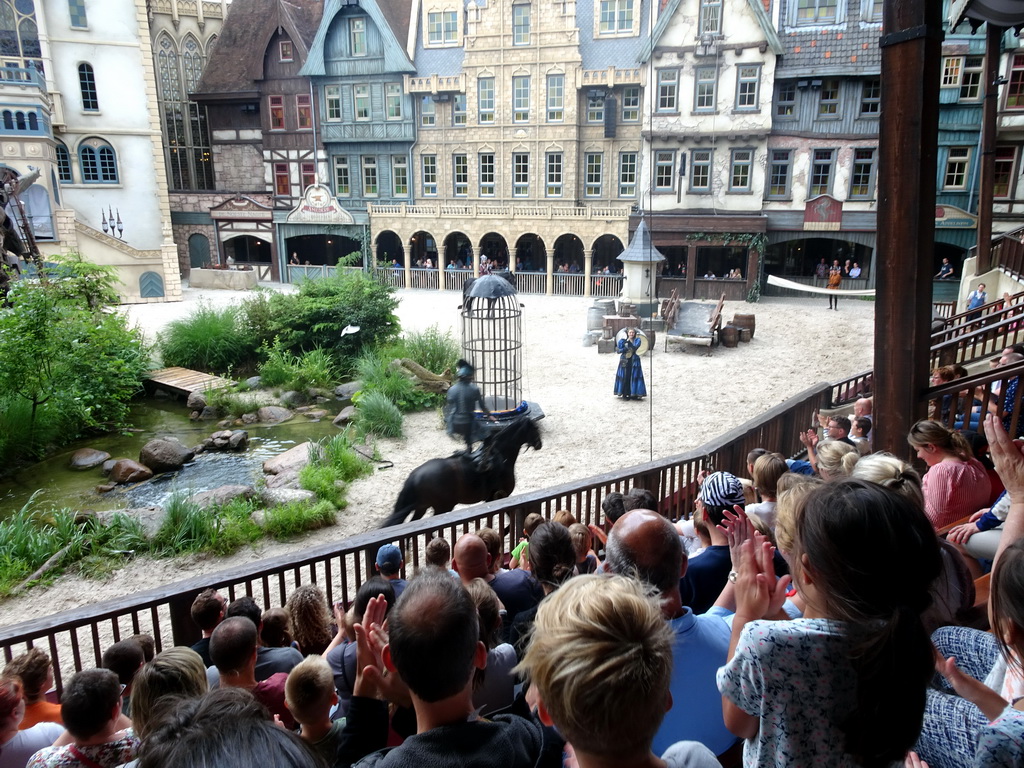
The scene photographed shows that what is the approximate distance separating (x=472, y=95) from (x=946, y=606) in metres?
25.1

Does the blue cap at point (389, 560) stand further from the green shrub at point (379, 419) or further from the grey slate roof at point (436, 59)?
the grey slate roof at point (436, 59)

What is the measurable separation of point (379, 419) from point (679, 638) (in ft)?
29.2

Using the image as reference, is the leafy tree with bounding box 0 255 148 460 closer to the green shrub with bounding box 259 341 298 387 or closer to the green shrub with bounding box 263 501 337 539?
the green shrub with bounding box 259 341 298 387

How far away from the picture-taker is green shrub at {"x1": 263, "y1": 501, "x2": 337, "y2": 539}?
711cm

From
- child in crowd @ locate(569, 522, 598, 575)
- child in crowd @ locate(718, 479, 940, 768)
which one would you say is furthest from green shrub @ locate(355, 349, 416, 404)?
child in crowd @ locate(718, 479, 940, 768)

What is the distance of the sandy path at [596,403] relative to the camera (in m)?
6.59

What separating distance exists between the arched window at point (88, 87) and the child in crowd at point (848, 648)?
28498 millimetres

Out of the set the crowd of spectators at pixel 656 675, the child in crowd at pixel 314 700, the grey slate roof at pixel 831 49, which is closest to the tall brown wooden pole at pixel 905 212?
the crowd of spectators at pixel 656 675

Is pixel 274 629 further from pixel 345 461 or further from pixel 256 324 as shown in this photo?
pixel 256 324

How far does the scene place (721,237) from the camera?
21875 mm

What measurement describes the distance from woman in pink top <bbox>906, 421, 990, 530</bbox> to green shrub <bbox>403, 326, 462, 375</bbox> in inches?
398

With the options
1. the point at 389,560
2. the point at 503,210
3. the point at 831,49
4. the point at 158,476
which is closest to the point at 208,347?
the point at 158,476

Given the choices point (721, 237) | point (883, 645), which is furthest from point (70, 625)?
point (721, 237)

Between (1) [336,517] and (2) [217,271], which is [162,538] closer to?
(1) [336,517]
